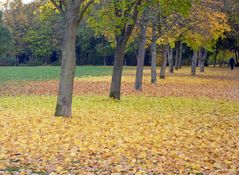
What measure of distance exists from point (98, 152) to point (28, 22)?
275 ft

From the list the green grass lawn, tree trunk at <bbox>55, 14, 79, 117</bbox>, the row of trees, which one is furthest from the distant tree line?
tree trunk at <bbox>55, 14, 79, 117</bbox>

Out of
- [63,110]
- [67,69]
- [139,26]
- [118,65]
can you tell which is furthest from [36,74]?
[67,69]

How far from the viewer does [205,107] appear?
621 inches

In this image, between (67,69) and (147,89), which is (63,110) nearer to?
(67,69)

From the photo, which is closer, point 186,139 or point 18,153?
point 18,153

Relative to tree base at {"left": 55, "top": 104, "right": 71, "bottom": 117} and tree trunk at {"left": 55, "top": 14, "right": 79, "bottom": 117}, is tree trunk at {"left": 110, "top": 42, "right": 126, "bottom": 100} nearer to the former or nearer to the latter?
tree trunk at {"left": 55, "top": 14, "right": 79, "bottom": 117}

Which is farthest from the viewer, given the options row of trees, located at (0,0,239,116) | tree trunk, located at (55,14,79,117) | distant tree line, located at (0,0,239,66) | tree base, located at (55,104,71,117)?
distant tree line, located at (0,0,239,66)

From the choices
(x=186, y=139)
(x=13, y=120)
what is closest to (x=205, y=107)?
(x=186, y=139)

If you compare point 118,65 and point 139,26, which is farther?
point 139,26

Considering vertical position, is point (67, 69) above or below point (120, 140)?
above

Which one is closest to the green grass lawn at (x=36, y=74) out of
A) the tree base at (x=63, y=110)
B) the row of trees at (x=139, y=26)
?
the row of trees at (x=139, y=26)

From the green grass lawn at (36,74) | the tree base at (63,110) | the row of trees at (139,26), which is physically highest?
the row of trees at (139,26)

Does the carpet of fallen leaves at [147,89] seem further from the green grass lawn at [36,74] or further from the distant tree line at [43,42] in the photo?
the distant tree line at [43,42]

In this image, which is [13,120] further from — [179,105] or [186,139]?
[179,105]
